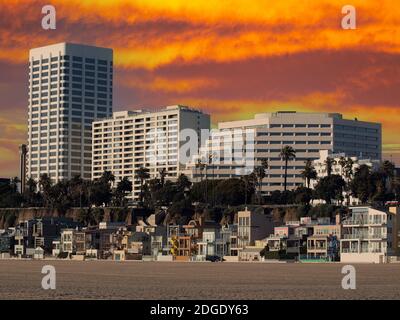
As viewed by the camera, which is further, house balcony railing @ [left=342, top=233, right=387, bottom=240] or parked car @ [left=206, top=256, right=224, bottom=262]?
parked car @ [left=206, top=256, right=224, bottom=262]

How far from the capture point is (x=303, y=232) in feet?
531

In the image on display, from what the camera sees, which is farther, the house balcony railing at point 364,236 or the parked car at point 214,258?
the parked car at point 214,258

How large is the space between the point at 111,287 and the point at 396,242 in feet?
270

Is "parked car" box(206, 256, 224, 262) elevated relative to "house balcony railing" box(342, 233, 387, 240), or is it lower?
lower

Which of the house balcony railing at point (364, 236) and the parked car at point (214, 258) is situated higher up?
the house balcony railing at point (364, 236)

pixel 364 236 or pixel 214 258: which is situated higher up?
pixel 364 236

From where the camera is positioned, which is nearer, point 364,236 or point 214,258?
point 364,236

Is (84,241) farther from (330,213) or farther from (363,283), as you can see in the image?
(363,283)
